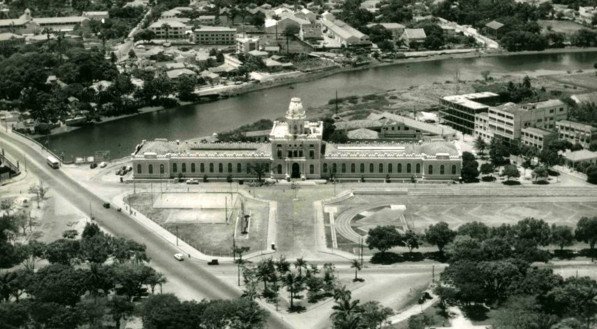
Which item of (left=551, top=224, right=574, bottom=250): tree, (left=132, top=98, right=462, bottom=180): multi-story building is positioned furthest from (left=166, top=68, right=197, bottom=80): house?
(left=551, top=224, right=574, bottom=250): tree

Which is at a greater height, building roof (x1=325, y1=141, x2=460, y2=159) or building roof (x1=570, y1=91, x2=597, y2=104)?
building roof (x1=570, y1=91, x2=597, y2=104)

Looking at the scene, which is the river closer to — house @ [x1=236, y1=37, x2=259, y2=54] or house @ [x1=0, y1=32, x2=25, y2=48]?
house @ [x1=236, y1=37, x2=259, y2=54]

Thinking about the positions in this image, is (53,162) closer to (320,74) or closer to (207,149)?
(207,149)

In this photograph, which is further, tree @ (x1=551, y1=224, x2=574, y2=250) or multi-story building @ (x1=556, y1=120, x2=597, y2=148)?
multi-story building @ (x1=556, y1=120, x2=597, y2=148)

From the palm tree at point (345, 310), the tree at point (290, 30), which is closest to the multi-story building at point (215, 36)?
the tree at point (290, 30)

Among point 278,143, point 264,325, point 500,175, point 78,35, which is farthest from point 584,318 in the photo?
point 78,35

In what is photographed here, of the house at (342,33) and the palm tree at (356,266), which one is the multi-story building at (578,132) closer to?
the palm tree at (356,266)
